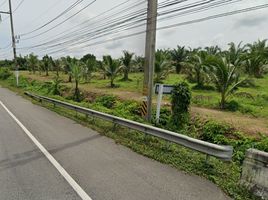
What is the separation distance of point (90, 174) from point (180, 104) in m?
7.10

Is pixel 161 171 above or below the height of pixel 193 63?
below

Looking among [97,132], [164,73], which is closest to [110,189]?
[97,132]

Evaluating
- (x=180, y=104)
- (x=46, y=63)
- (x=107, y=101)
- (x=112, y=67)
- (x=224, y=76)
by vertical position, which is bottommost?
(x=107, y=101)

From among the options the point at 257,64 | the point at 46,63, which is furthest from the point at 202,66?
the point at 46,63

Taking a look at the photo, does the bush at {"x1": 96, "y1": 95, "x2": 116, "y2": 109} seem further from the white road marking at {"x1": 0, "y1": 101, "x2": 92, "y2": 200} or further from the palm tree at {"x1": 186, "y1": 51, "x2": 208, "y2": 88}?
the white road marking at {"x1": 0, "y1": 101, "x2": 92, "y2": 200}

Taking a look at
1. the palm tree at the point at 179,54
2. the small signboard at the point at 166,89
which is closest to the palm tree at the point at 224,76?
the small signboard at the point at 166,89

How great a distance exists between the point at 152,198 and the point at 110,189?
2.74ft

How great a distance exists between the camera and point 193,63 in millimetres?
27109

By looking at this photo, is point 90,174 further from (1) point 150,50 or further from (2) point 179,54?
(2) point 179,54

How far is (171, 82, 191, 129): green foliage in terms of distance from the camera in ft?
41.7

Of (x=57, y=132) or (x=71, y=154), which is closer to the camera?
(x=71, y=154)

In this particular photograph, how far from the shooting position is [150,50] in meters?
11.7

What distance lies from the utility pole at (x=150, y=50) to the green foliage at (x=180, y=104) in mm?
1252

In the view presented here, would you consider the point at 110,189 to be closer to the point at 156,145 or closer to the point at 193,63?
the point at 156,145
